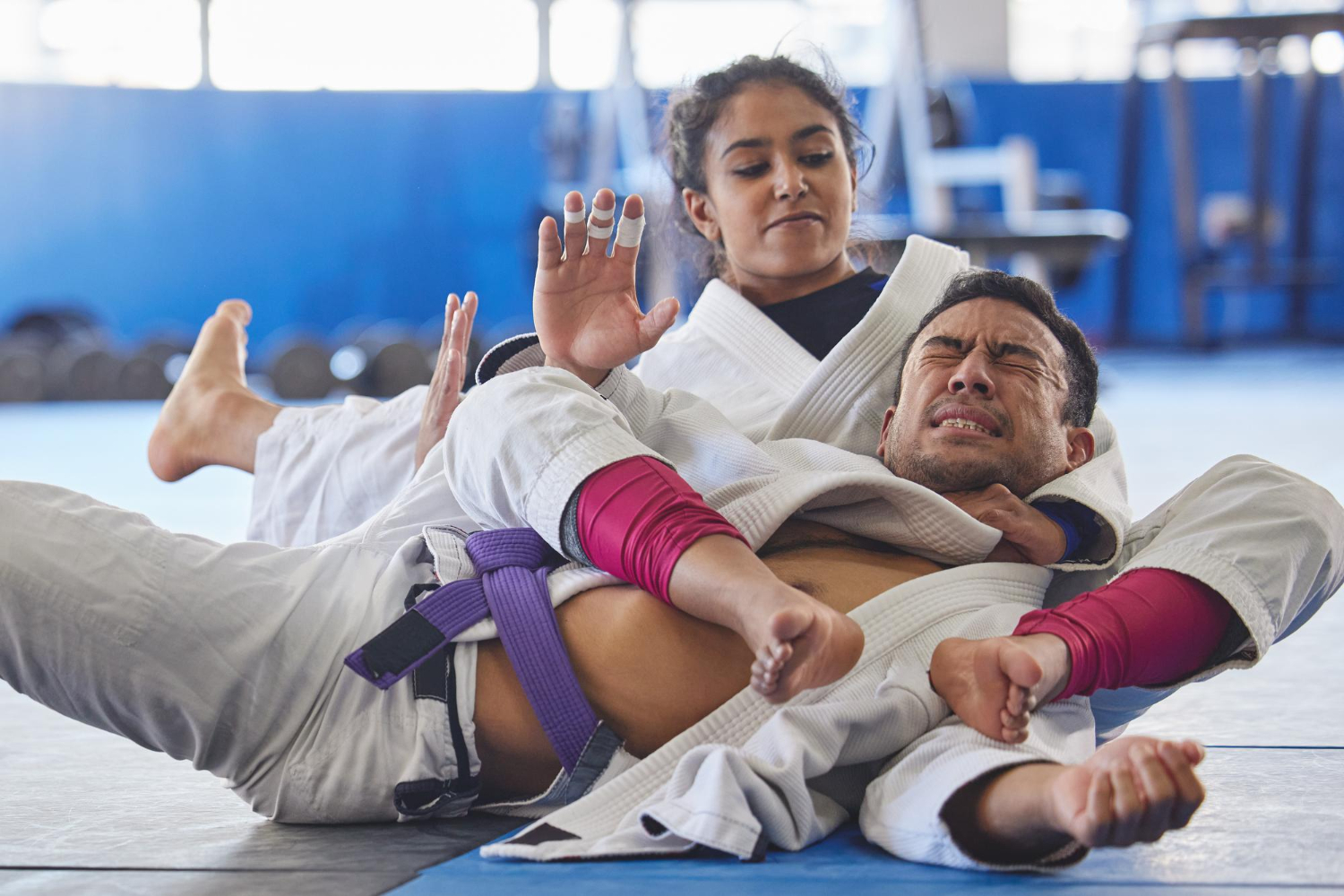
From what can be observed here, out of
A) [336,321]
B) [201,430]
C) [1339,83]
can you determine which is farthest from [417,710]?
[1339,83]

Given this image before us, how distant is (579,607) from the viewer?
106 cm

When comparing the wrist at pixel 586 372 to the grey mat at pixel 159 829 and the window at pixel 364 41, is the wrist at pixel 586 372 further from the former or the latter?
the window at pixel 364 41

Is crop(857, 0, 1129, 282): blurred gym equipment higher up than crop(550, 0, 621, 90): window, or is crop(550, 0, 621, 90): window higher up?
crop(550, 0, 621, 90): window

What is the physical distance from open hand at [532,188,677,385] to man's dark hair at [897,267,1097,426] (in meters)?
0.27

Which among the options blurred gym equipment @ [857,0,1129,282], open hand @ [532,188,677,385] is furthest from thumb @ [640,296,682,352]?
blurred gym equipment @ [857,0,1129,282]

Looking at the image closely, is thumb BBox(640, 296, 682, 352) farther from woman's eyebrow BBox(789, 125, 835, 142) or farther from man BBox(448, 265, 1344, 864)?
woman's eyebrow BBox(789, 125, 835, 142)

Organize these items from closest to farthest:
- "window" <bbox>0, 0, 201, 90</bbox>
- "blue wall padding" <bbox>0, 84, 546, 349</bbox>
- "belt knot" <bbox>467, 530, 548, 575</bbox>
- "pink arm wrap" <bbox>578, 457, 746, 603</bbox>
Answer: "pink arm wrap" <bbox>578, 457, 746, 603</bbox> → "belt knot" <bbox>467, 530, 548, 575</bbox> → "blue wall padding" <bbox>0, 84, 546, 349</bbox> → "window" <bbox>0, 0, 201, 90</bbox>

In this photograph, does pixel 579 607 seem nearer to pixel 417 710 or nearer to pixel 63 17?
pixel 417 710

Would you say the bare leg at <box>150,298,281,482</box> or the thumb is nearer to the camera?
the thumb

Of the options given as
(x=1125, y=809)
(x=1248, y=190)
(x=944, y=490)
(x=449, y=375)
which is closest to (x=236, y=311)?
(x=449, y=375)

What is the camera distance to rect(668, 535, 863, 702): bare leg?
85 centimetres

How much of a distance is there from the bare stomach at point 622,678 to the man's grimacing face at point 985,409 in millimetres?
296

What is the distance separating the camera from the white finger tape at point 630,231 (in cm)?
124

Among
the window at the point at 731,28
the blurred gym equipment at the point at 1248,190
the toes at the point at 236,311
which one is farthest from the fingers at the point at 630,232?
the window at the point at 731,28
